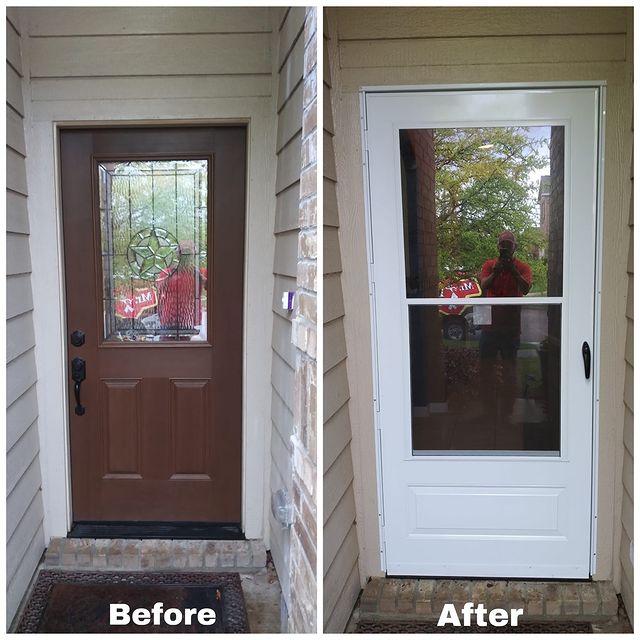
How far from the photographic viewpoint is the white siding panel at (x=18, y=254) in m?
2.68

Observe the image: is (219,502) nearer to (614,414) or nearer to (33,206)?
(33,206)

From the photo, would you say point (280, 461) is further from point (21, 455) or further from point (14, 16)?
point (14, 16)

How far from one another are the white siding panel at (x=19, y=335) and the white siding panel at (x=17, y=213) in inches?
14.2

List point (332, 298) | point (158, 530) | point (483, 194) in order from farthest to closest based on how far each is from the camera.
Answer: point (158, 530) → point (483, 194) → point (332, 298)

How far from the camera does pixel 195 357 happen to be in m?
3.11

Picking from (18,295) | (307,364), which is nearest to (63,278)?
(18,295)

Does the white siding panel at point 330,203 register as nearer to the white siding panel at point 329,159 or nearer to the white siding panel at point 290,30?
the white siding panel at point 329,159

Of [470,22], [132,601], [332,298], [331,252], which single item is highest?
[470,22]

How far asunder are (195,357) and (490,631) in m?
1.66

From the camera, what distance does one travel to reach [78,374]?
3.10 meters

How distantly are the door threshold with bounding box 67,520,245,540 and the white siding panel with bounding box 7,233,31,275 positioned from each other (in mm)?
1216

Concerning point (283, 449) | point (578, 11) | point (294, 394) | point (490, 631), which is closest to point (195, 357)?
→ point (283, 449)

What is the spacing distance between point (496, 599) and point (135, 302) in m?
1.96

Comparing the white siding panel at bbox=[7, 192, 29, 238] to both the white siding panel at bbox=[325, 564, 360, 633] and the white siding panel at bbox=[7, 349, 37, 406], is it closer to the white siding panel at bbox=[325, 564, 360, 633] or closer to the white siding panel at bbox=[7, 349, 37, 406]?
the white siding panel at bbox=[7, 349, 37, 406]
